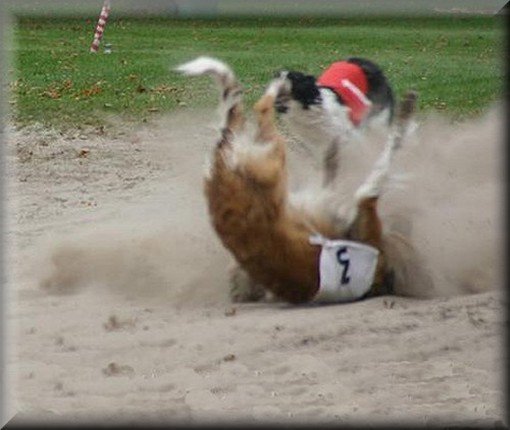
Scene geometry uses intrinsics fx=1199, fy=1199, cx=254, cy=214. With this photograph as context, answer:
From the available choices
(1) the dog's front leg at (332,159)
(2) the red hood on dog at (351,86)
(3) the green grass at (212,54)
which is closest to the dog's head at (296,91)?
(2) the red hood on dog at (351,86)

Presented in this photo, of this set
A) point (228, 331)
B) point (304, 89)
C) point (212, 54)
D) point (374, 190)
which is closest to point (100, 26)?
point (212, 54)

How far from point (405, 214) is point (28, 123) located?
6223 mm

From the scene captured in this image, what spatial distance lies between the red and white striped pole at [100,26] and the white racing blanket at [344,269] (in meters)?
8.23

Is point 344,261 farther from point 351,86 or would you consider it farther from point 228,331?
point 351,86

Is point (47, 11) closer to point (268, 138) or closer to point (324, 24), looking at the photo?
point (324, 24)

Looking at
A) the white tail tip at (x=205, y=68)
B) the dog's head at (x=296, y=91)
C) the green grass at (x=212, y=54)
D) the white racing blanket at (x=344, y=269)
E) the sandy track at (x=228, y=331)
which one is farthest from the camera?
the green grass at (x=212, y=54)

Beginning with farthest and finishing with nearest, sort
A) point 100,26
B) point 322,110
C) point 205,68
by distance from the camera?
1. point 100,26
2. point 322,110
3. point 205,68

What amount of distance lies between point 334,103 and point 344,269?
1.02 meters

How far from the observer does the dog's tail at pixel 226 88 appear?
227 inches

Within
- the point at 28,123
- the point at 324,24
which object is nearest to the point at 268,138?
the point at 28,123

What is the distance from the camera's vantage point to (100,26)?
564 inches

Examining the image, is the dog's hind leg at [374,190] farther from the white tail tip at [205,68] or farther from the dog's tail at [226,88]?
the white tail tip at [205,68]

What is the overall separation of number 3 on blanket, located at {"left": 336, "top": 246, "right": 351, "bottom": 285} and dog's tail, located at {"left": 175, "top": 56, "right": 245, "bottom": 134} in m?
0.83

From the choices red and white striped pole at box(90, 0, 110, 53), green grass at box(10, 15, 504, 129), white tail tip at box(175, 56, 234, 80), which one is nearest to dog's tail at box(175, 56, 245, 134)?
white tail tip at box(175, 56, 234, 80)
